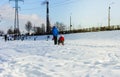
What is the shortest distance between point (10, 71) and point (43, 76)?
62.9 inches

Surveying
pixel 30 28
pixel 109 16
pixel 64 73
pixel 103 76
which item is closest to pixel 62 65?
pixel 64 73

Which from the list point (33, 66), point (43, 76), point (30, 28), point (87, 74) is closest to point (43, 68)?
point (33, 66)

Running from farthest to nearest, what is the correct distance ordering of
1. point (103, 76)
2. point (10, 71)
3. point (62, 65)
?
point (62, 65) → point (10, 71) → point (103, 76)

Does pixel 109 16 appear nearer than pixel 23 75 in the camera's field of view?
No

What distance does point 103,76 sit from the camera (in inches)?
346

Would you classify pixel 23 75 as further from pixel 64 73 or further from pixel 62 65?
pixel 62 65

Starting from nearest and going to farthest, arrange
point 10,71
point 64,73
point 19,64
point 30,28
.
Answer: point 64,73, point 10,71, point 19,64, point 30,28

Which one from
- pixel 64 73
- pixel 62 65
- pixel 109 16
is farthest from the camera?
pixel 109 16

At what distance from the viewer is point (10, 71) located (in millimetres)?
10477

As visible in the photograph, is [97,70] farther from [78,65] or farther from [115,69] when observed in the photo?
[78,65]

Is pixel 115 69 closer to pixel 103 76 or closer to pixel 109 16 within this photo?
pixel 103 76

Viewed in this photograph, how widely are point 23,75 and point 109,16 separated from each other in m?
67.2

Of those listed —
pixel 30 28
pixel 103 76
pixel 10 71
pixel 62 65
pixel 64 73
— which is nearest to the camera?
pixel 103 76

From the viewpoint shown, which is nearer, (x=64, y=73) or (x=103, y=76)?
(x=103, y=76)
